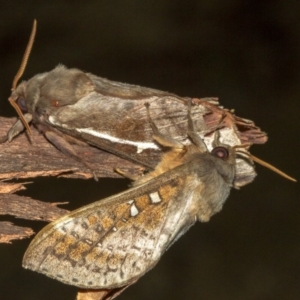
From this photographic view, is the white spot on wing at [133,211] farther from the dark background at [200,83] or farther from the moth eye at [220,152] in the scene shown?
the dark background at [200,83]

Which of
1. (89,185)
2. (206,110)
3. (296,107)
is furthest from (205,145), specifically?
(296,107)

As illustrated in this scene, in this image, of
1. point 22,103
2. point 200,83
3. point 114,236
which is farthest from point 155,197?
point 200,83

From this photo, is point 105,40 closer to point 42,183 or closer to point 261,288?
point 42,183

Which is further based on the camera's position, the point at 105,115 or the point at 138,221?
the point at 105,115

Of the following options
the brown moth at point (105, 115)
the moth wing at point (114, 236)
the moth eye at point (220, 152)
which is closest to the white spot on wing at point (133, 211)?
the moth wing at point (114, 236)

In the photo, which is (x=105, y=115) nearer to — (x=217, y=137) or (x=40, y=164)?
(x=40, y=164)

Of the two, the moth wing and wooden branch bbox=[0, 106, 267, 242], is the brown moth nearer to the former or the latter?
wooden branch bbox=[0, 106, 267, 242]
